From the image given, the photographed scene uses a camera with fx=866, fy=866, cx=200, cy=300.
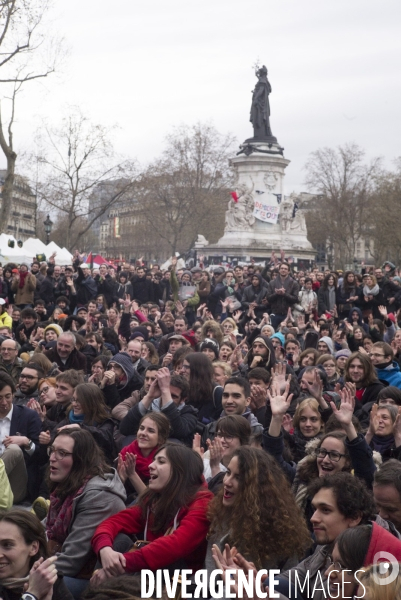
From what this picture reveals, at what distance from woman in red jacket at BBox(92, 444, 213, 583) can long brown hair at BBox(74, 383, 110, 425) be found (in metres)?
1.76

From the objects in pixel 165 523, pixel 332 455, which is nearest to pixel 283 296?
pixel 332 455

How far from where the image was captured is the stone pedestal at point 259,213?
40719mm

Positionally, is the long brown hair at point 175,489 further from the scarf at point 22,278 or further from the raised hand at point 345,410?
the scarf at point 22,278

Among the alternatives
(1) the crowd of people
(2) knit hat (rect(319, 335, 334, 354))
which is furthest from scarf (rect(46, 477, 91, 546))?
(2) knit hat (rect(319, 335, 334, 354))

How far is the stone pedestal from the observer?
40719 mm

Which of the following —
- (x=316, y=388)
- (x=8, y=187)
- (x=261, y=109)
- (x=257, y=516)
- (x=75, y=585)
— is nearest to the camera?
(x=257, y=516)

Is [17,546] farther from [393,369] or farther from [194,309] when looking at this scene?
[194,309]

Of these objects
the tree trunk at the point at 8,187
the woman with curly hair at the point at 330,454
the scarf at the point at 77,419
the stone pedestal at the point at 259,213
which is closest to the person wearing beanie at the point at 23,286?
the tree trunk at the point at 8,187

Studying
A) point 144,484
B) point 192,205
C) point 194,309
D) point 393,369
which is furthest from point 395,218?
point 144,484

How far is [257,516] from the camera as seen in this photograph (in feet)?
14.4

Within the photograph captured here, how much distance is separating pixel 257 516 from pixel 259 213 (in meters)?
37.4

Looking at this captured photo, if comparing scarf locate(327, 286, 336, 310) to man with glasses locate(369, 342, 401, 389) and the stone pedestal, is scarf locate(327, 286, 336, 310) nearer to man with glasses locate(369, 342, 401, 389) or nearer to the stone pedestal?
man with glasses locate(369, 342, 401, 389)

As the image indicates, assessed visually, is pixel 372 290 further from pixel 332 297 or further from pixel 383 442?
pixel 383 442

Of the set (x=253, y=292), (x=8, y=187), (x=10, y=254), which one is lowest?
(x=253, y=292)
